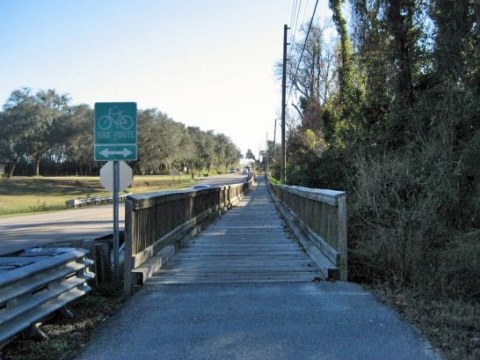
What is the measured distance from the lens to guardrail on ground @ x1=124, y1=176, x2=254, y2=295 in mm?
7376

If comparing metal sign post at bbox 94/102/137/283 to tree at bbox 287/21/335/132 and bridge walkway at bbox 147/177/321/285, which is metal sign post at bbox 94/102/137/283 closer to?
bridge walkway at bbox 147/177/321/285

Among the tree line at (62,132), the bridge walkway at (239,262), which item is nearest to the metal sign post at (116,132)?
the bridge walkway at (239,262)

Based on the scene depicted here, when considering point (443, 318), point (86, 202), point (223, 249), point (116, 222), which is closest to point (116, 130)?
point (116, 222)

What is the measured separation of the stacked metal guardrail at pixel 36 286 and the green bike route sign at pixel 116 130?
2.10m

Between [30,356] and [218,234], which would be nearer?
[30,356]

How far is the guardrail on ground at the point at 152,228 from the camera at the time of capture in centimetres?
738

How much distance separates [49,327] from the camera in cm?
548

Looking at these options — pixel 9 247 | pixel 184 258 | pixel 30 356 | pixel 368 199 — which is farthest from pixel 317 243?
pixel 9 247

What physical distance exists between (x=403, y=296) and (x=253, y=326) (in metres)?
2.14

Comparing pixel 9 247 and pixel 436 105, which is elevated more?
pixel 436 105

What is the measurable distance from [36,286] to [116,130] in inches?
146

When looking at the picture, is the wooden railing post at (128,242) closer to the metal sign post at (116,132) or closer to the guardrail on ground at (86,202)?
the metal sign post at (116,132)

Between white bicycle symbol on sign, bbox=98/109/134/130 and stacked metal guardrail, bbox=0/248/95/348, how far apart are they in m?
2.39

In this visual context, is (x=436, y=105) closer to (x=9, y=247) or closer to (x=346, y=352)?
(x=346, y=352)
